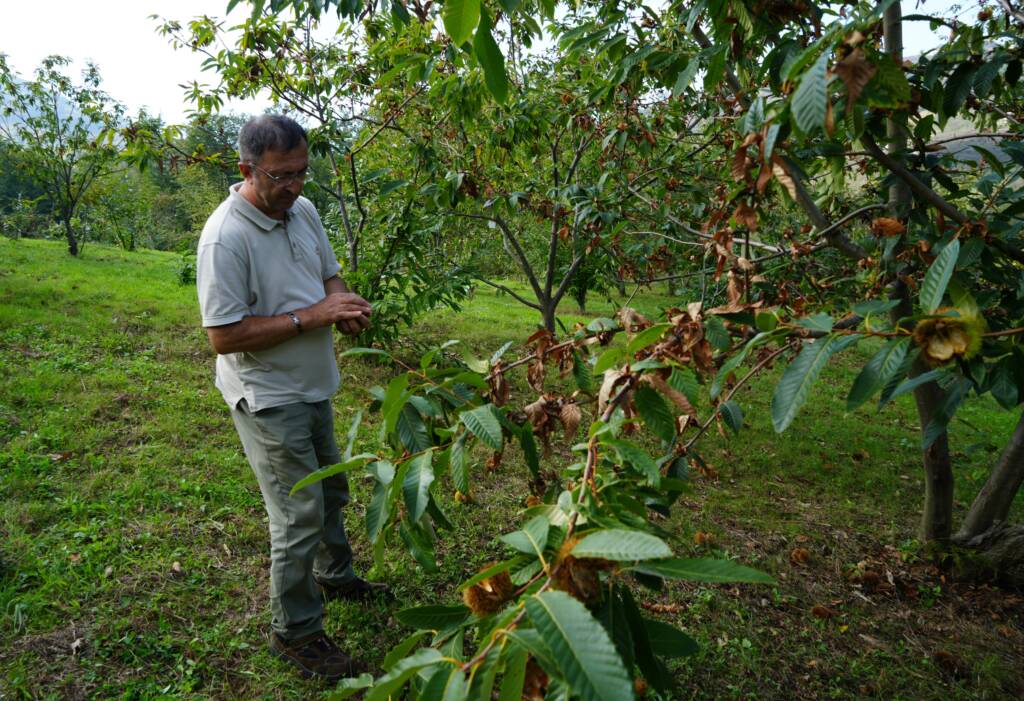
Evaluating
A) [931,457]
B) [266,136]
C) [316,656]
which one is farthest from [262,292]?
[931,457]

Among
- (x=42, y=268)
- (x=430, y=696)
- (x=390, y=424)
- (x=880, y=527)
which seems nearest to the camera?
(x=430, y=696)

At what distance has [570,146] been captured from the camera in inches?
246

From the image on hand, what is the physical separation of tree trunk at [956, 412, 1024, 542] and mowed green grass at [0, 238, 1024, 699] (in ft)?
0.54

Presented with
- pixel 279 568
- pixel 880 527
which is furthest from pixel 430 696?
pixel 880 527

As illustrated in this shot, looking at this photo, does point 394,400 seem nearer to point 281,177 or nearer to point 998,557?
point 281,177

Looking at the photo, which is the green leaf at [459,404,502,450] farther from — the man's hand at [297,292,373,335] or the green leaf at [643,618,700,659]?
the man's hand at [297,292,373,335]

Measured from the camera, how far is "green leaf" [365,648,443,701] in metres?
0.72

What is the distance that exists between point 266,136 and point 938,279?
2.11m

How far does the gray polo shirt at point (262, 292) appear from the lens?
86.3 inches

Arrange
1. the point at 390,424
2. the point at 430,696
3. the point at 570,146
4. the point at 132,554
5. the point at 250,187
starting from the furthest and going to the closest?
1. the point at 570,146
2. the point at 132,554
3. the point at 250,187
4. the point at 390,424
5. the point at 430,696

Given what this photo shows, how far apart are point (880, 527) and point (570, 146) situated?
424 cm

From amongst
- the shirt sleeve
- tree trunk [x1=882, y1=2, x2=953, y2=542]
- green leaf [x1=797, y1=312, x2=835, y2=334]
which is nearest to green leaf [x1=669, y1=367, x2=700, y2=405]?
green leaf [x1=797, y1=312, x2=835, y2=334]

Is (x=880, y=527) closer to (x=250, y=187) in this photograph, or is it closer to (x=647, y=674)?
(x=647, y=674)

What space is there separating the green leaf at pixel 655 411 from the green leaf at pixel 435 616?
0.41 m
